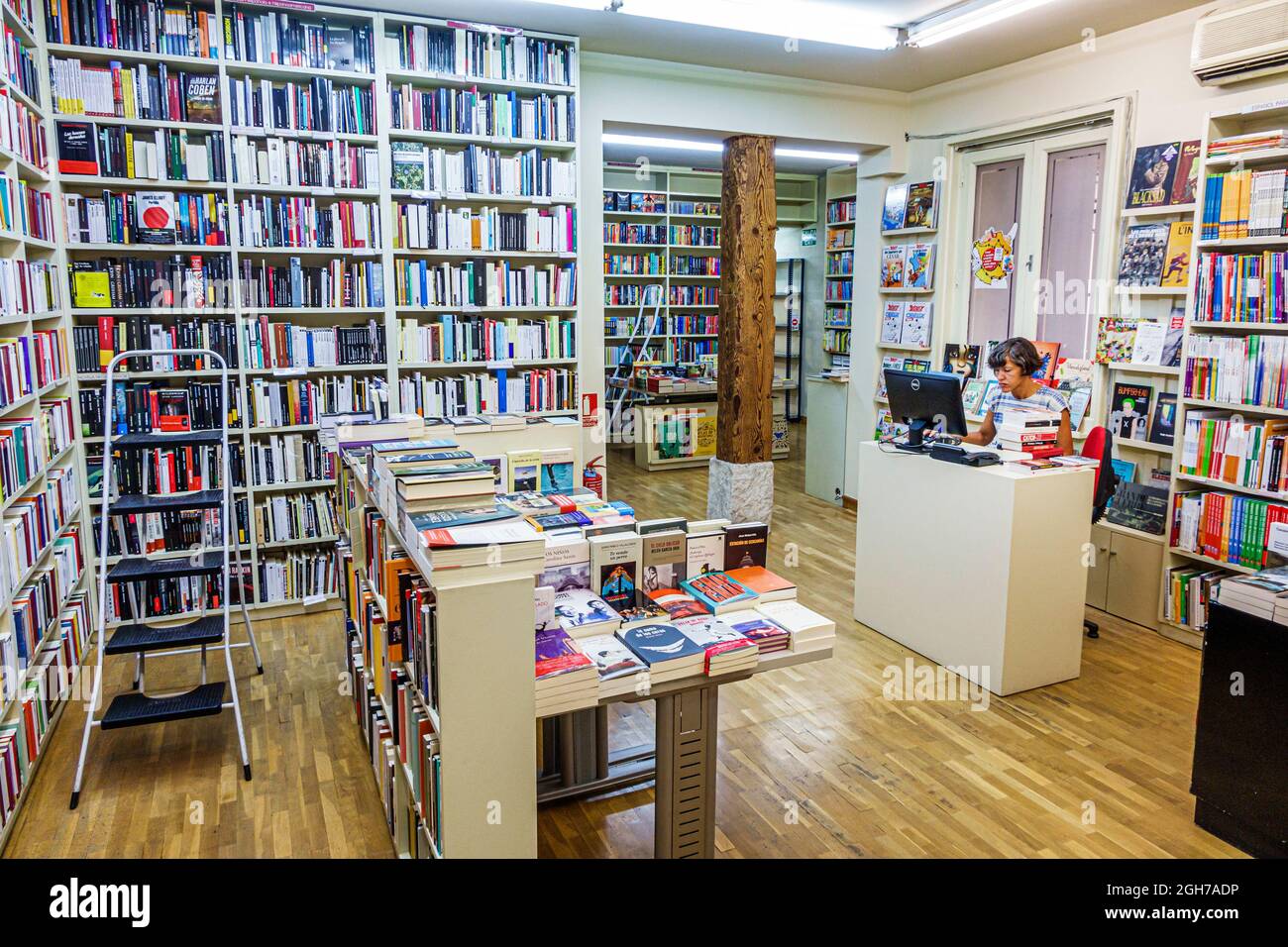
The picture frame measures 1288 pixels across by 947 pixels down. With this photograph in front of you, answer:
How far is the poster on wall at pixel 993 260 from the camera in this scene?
609 cm

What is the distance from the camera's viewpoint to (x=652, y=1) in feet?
15.3

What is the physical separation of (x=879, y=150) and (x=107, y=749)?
6.50m

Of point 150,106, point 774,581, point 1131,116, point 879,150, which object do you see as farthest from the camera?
point 879,150

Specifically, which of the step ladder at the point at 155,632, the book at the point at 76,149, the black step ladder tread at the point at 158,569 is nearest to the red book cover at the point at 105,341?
the book at the point at 76,149

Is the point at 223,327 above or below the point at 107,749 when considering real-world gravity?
above

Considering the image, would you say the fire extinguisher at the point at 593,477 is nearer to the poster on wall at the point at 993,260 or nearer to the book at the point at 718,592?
the book at the point at 718,592

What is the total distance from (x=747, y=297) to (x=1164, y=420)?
9.04ft

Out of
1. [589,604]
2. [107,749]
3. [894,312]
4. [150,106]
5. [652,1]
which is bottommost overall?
[107,749]

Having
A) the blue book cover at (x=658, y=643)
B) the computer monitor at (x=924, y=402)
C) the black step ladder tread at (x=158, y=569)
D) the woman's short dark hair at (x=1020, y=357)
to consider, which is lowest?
the black step ladder tread at (x=158, y=569)

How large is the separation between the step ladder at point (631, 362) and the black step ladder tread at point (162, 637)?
6.00 meters

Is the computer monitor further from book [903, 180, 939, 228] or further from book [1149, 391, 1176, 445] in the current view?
book [903, 180, 939, 228]
